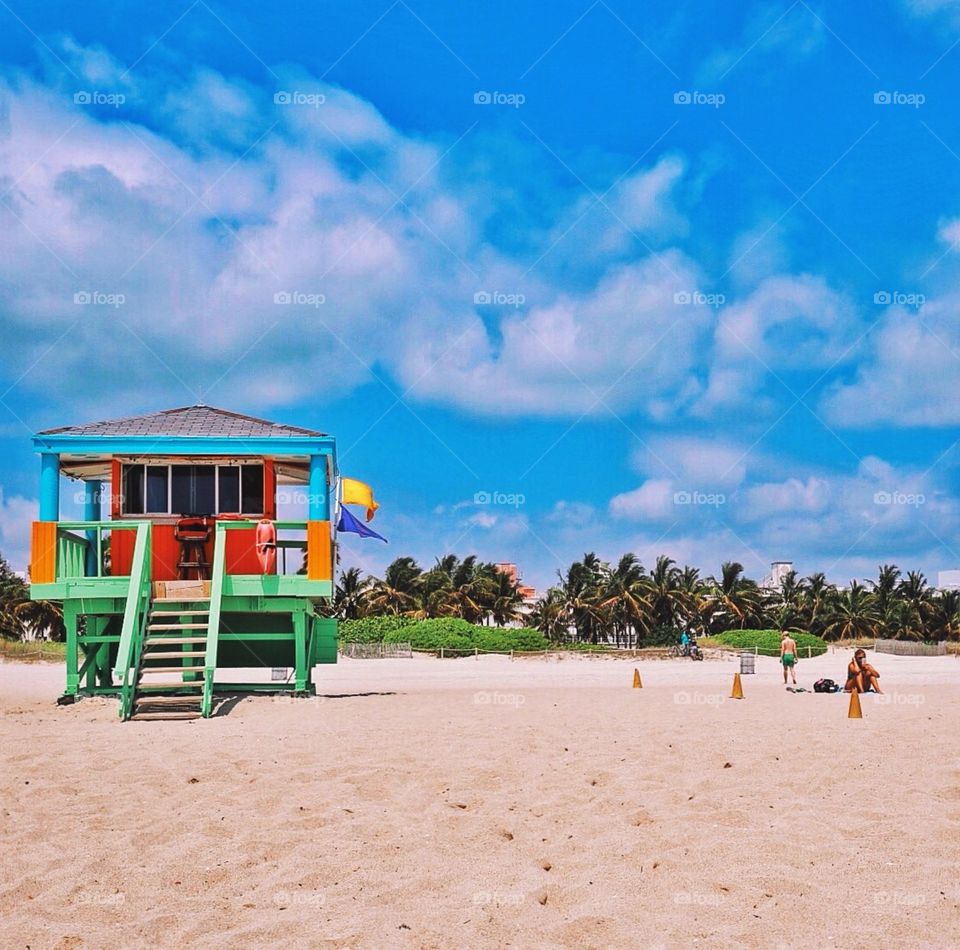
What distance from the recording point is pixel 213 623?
1548cm

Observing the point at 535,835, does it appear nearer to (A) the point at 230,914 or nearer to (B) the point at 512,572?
(A) the point at 230,914

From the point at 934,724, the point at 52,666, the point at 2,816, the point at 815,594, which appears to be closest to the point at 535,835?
the point at 2,816

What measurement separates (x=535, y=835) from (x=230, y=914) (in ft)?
8.15

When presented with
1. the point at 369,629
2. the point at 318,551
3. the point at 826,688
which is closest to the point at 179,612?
the point at 318,551

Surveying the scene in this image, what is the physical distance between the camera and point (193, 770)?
9766 millimetres

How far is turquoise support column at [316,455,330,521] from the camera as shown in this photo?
1744 cm

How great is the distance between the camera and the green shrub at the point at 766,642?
55.2m

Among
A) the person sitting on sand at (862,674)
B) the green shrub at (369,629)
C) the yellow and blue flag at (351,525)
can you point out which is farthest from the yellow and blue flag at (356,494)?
the green shrub at (369,629)

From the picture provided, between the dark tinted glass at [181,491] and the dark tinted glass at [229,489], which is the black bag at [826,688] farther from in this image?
the dark tinted glass at [181,491]

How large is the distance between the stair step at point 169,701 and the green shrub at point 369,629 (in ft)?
121

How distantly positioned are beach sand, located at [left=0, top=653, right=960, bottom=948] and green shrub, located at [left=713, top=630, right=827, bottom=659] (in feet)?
142

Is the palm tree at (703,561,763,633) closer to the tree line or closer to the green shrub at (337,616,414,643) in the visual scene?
the tree line

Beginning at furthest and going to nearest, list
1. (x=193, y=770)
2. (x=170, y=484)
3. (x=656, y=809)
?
(x=170, y=484), (x=193, y=770), (x=656, y=809)

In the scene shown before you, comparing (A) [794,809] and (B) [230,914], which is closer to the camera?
(B) [230,914]
